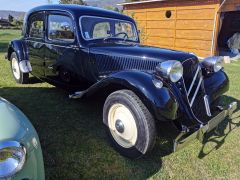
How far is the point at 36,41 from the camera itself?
17.4 feet

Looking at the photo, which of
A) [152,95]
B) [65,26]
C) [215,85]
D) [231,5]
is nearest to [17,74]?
[65,26]

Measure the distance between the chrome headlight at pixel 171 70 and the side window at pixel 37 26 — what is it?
2761 mm

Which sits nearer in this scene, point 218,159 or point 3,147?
point 3,147

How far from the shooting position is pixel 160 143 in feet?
12.5

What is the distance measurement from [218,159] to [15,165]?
2.56 m

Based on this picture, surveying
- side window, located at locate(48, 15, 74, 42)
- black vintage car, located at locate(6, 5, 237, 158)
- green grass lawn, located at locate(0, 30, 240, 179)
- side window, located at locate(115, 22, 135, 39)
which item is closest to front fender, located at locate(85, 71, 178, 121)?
black vintage car, located at locate(6, 5, 237, 158)

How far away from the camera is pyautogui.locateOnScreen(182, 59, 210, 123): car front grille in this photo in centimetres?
358

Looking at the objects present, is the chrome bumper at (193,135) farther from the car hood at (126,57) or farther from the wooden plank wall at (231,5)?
the wooden plank wall at (231,5)

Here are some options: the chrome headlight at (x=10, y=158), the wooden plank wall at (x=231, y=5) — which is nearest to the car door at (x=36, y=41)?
the chrome headlight at (x=10, y=158)

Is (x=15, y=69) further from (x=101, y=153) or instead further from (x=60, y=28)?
(x=101, y=153)

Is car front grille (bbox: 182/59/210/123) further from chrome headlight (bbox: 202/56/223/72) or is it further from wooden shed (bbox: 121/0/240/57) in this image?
wooden shed (bbox: 121/0/240/57)

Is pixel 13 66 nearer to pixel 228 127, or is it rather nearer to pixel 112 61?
pixel 112 61

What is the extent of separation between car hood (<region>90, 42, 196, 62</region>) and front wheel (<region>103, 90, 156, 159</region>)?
67cm

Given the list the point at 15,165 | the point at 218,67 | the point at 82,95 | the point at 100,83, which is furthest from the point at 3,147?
the point at 218,67
